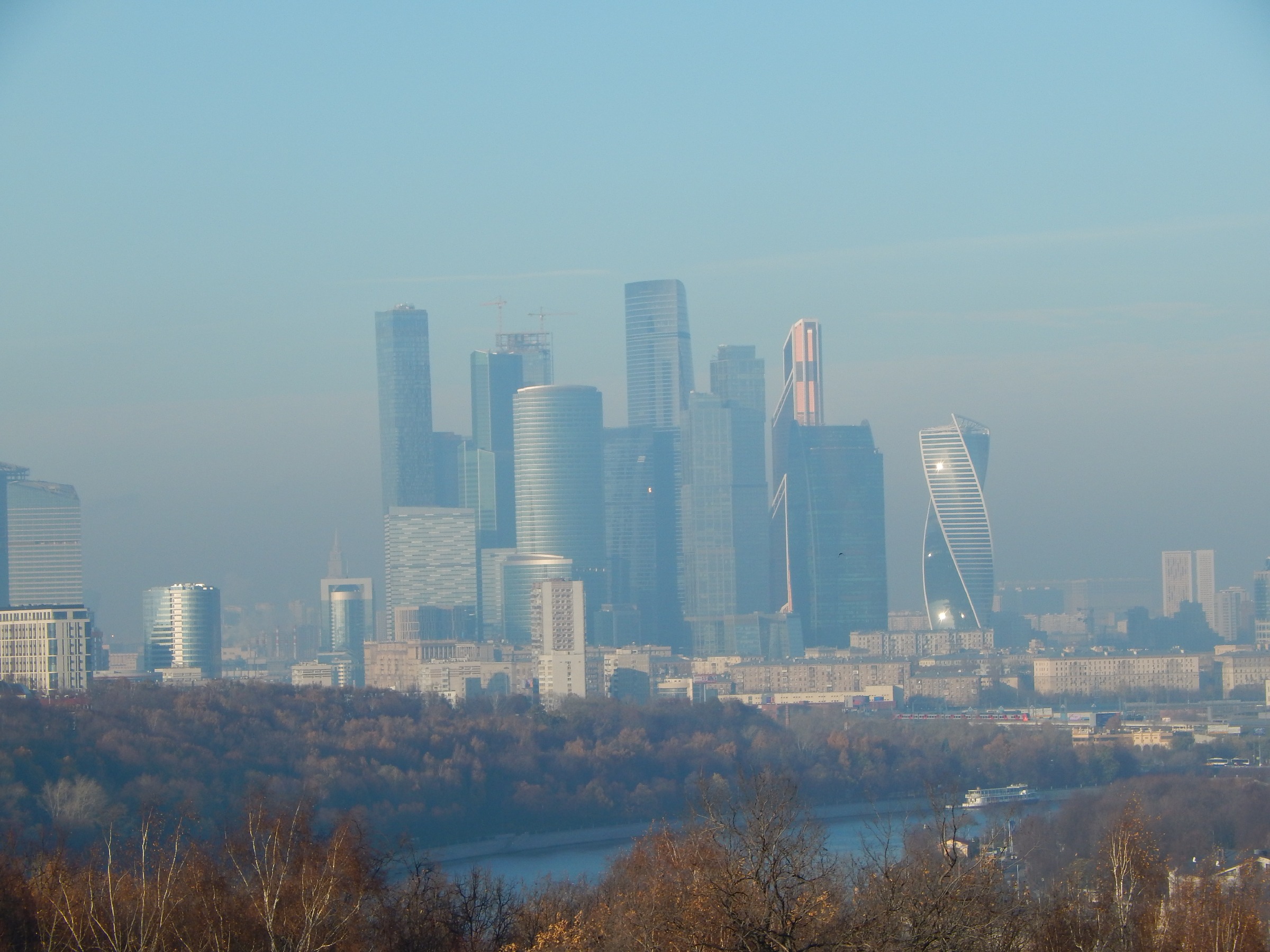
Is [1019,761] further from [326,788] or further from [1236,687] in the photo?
[1236,687]

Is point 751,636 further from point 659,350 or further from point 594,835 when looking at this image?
point 594,835

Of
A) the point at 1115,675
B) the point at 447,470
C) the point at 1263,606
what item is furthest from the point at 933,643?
the point at 447,470

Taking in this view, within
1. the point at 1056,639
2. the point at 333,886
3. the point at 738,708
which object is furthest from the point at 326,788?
the point at 1056,639

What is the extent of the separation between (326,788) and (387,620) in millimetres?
77050

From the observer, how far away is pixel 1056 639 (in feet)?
404

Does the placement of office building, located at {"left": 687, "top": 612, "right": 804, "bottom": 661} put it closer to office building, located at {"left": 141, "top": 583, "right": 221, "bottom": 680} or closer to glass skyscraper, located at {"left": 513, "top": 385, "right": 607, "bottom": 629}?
glass skyscraper, located at {"left": 513, "top": 385, "right": 607, "bottom": 629}

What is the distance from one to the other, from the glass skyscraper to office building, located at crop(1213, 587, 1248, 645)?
1626 inches

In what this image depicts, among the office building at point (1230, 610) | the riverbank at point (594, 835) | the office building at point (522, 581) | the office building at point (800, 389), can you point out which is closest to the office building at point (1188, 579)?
the office building at point (1230, 610)

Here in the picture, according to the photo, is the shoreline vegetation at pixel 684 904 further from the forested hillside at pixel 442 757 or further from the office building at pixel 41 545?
the office building at pixel 41 545

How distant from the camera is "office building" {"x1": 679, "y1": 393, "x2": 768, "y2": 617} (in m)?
106

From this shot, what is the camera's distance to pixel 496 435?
11856 centimetres

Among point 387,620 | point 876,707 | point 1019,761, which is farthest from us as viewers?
point 387,620

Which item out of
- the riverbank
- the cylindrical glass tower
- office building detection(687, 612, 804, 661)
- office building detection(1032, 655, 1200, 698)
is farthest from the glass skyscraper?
the riverbank

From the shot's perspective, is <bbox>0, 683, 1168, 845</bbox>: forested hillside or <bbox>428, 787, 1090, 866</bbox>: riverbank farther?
<bbox>428, 787, 1090, 866</bbox>: riverbank
